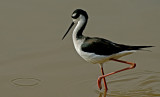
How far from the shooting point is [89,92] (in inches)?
262

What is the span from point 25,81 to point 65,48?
4.34 feet

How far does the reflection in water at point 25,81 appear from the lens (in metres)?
6.84

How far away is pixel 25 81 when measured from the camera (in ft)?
22.7

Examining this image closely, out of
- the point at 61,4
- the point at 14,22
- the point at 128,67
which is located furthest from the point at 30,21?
the point at 128,67

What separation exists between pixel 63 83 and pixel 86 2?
3269mm

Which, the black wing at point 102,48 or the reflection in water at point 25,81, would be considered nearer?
the black wing at point 102,48

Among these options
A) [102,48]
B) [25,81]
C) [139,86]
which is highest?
[25,81]

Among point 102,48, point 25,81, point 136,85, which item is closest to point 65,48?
point 25,81

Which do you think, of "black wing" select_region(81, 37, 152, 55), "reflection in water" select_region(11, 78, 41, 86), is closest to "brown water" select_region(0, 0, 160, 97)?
"reflection in water" select_region(11, 78, 41, 86)

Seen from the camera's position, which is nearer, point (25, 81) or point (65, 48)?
point (25, 81)

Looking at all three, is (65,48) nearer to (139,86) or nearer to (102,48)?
(102,48)

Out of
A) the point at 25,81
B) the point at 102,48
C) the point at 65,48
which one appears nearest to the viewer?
the point at 102,48

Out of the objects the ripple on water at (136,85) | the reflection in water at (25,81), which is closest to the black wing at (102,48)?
the ripple on water at (136,85)

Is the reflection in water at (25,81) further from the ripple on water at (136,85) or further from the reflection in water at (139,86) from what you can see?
the ripple on water at (136,85)
